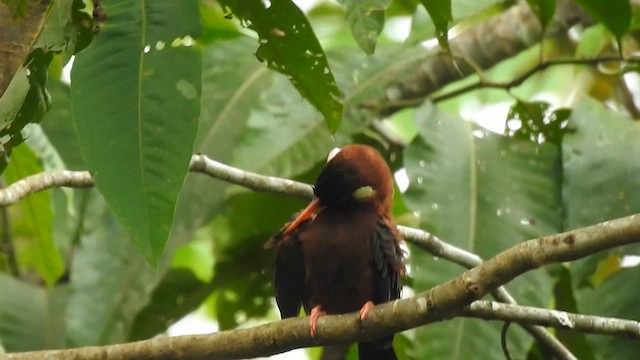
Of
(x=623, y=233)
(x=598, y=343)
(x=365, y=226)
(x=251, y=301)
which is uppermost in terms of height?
(x=623, y=233)

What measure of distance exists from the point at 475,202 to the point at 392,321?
3.87 feet

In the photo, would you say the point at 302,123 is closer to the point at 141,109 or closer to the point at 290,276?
the point at 290,276

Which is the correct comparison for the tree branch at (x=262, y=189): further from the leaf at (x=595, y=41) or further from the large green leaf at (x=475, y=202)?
the leaf at (x=595, y=41)

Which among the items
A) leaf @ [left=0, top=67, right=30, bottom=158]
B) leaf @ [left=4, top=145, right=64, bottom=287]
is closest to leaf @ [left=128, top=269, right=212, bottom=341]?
leaf @ [left=4, top=145, right=64, bottom=287]

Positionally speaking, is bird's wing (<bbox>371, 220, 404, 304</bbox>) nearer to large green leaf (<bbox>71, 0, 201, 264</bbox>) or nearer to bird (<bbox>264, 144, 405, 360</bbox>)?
bird (<bbox>264, 144, 405, 360</bbox>)

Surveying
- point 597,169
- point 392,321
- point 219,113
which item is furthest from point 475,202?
point 392,321

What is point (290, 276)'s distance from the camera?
2.81 metres

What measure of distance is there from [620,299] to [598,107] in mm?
822

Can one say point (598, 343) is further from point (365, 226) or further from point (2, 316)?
point (2, 316)

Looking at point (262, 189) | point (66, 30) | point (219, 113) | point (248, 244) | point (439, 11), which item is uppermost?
point (66, 30)

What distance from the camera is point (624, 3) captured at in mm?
3023

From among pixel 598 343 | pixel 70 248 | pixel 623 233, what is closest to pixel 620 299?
pixel 598 343

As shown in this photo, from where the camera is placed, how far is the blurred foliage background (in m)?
2.12

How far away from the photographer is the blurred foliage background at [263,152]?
2123mm
